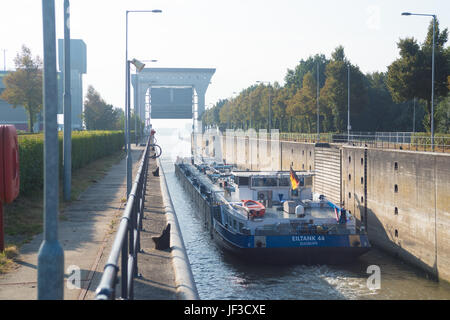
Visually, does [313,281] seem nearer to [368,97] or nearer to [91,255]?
[91,255]

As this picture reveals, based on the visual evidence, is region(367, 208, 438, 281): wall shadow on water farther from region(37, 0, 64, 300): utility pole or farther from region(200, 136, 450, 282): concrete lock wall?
region(37, 0, 64, 300): utility pole

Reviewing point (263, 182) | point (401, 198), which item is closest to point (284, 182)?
point (263, 182)

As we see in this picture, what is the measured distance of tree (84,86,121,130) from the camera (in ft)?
311

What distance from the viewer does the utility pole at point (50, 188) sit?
20.0ft

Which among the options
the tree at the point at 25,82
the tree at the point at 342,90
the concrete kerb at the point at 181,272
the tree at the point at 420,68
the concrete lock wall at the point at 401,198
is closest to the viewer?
the concrete kerb at the point at 181,272

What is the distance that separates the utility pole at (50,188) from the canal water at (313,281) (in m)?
15.2

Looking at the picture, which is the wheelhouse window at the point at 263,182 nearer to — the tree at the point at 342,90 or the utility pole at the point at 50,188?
the utility pole at the point at 50,188

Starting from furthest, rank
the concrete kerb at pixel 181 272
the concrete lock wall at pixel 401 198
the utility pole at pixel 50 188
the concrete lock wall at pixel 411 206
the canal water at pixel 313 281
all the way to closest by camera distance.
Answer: the concrete lock wall at pixel 401 198
the concrete lock wall at pixel 411 206
the canal water at pixel 313 281
the concrete kerb at pixel 181 272
the utility pole at pixel 50 188

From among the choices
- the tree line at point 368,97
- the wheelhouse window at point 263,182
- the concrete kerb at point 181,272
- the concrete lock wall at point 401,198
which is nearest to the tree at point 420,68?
the tree line at point 368,97

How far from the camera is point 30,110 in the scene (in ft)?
198

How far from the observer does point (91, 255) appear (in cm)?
1312

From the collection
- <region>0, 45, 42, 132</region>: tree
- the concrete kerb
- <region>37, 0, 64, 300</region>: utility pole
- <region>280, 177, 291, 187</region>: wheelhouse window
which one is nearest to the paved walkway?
the concrete kerb
